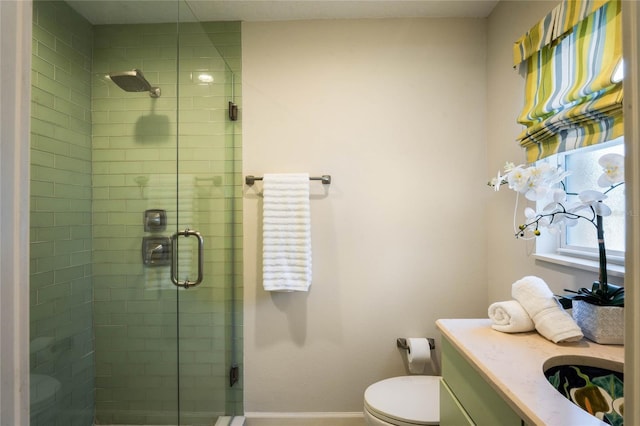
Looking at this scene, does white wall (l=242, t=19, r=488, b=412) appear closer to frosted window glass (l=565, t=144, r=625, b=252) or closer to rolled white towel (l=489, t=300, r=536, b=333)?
frosted window glass (l=565, t=144, r=625, b=252)

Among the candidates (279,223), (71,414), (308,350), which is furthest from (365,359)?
(71,414)

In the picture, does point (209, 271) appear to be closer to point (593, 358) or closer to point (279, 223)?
point (279, 223)

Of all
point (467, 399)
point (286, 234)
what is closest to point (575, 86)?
point (467, 399)

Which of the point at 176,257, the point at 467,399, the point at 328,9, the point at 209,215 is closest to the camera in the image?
the point at 467,399

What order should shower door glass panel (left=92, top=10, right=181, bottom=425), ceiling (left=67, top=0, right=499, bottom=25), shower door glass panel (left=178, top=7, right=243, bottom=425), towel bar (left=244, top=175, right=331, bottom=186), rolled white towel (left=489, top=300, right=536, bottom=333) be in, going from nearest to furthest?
rolled white towel (left=489, top=300, right=536, bottom=333)
shower door glass panel (left=92, top=10, right=181, bottom=425)
shower door glass panel (left=178, top=7, right=243, bottom=425)
ceiling (left=67, top=0, right=499, bottom=25)
towel bar (left=244, top=175, right=331, bottom=186)

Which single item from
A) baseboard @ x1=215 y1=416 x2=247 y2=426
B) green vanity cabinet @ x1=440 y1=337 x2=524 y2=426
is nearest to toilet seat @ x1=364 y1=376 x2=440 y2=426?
green vanity cabinet @ x1=440 y1=337 x2=524 y2=426

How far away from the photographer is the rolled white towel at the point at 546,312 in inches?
36.7

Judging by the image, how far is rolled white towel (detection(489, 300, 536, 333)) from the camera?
→ 1.03 metres

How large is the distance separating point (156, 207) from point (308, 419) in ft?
4.67

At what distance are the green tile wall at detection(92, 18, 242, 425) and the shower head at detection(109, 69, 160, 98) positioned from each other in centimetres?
2

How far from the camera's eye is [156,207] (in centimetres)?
129

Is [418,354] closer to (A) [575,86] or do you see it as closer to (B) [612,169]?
(B) [612,169]

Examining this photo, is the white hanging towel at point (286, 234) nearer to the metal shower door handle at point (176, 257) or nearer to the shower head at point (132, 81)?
the metal shower door handle at point (176, 257)

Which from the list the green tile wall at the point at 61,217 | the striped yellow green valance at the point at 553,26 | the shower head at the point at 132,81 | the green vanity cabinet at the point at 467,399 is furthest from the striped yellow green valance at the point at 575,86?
the green tile wall at the point at 61,217
